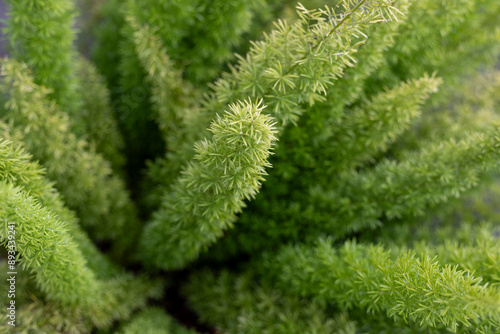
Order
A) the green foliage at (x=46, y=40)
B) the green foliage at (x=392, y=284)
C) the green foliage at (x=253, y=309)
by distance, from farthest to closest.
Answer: the green foliage at (x=253, y=309) < the green foliage at (x=46, y=40) < the green foliage at (x=392, y=284)

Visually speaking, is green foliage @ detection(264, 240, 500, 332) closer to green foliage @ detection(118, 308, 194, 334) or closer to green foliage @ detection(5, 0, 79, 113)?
green foliage @ detection(118, 308, 194, 334)

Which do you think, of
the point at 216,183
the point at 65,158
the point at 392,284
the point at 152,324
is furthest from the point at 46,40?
the point at 392,284

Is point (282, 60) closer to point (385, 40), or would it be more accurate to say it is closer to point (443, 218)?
point (385, 40)

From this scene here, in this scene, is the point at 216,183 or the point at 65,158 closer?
the point at 216,183

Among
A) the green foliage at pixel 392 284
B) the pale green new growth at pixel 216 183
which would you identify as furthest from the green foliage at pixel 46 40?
the green foliage at pixel 392 284

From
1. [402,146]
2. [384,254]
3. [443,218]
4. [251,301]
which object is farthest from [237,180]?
[443,218]

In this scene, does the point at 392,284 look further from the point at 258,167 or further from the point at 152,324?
the point at 152,324

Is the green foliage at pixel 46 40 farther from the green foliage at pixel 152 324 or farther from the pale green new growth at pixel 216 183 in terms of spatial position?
the green foliage at pixel 152 324

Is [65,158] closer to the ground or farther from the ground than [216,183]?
closer to the ground
